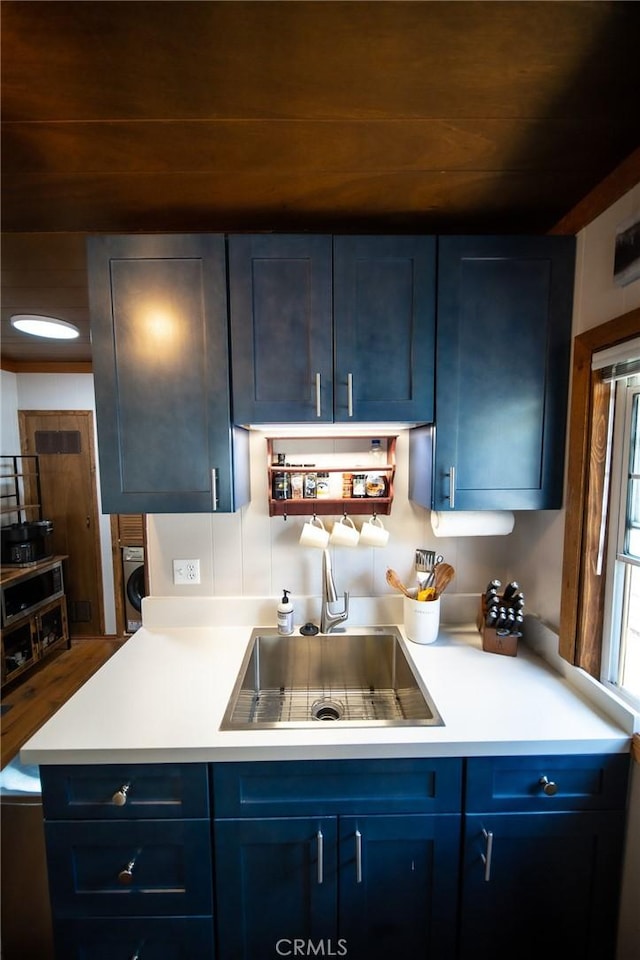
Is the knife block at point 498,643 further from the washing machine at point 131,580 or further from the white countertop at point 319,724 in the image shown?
the washing machine at point 131,580

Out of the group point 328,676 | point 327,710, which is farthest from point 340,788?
point 328,676

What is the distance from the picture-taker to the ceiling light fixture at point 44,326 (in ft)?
6.22

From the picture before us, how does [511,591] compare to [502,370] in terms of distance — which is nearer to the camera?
[502,370]

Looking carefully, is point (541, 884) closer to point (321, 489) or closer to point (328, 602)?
point (328, 602)

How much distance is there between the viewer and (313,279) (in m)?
1.13

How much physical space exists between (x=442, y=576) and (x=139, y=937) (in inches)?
53.8

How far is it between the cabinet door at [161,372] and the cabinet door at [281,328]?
0.17 ft

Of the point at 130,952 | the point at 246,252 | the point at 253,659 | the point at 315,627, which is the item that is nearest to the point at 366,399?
the point at 246,252

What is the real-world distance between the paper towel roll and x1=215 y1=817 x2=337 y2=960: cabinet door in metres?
0.93

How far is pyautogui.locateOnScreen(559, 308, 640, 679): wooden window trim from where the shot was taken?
1.09m

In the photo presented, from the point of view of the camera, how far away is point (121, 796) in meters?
0.90

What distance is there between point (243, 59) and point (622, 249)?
1012 mm

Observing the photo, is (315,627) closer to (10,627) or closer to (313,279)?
(313,279)

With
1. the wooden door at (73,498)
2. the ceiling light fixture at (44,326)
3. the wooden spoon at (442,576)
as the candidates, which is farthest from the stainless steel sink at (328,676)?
the wooden door at (73,498)
